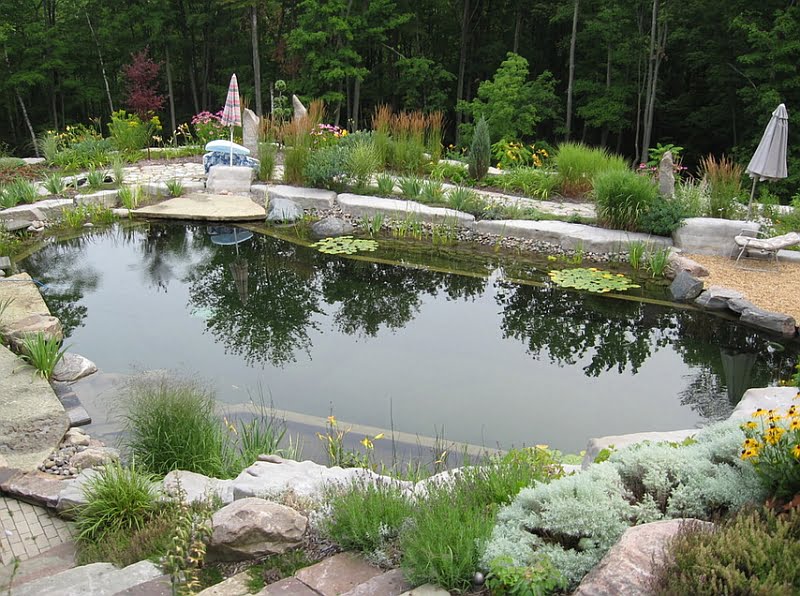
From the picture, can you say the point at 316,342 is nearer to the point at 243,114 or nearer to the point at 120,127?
the point at 243,114

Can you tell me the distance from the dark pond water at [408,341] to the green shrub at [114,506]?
4.94 ft

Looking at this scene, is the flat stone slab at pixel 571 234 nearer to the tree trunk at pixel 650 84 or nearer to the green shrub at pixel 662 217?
the green shrub at pixel 662 217

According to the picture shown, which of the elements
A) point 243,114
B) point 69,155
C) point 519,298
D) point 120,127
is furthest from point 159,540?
point 120,127

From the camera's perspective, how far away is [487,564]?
7.42 ft

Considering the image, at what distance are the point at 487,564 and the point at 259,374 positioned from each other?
3.09 metres

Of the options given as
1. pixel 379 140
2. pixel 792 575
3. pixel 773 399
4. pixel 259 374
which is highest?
pixel 379 140

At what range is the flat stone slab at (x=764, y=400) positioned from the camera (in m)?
3.70

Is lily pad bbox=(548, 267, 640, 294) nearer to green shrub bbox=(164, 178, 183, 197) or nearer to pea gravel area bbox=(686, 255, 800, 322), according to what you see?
pea gravel area bbox=(686, 255, 800, 322)

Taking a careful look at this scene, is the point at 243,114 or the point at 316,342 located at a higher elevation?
the point at 243,114

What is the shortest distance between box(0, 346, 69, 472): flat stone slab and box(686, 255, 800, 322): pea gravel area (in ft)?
18.2

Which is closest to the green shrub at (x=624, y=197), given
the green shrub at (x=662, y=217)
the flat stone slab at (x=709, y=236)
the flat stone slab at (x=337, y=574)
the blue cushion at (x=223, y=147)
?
the green shrub at (x=662, y=217)

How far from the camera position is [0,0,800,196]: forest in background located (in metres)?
15.2

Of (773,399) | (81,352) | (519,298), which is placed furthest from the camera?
(519,298)

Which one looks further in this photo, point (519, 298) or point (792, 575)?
point (519, 298)
